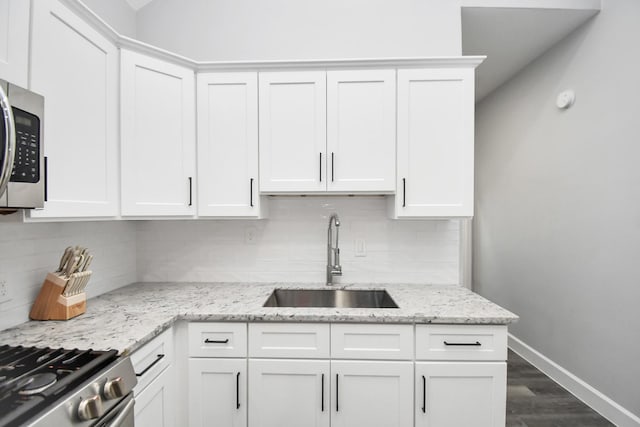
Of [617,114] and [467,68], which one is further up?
[467,68]

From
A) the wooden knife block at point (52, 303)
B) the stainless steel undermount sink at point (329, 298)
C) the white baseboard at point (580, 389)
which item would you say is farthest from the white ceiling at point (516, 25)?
the white baseboard at point (580, 389)

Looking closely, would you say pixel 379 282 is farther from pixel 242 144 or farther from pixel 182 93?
pixel 182 93

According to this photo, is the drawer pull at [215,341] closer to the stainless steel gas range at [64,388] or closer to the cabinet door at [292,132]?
the stainless steel gas range at [64,388]

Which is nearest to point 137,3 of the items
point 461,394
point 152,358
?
point 152,358

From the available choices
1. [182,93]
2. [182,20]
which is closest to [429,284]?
[182,93]

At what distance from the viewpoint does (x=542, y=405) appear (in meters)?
2.20

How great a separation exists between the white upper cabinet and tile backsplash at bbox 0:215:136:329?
1.64 feet

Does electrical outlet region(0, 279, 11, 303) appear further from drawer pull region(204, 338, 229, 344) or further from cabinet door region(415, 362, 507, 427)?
cabinet door region(415, 362, 507, 427)

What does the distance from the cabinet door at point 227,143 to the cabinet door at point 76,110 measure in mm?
454

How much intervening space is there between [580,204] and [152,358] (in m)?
3.07

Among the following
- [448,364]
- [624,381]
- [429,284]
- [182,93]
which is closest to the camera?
[448,364]

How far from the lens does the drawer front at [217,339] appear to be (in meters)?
1.52

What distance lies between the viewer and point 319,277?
216 centimetres

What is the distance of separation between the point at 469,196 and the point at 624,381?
164 cm
